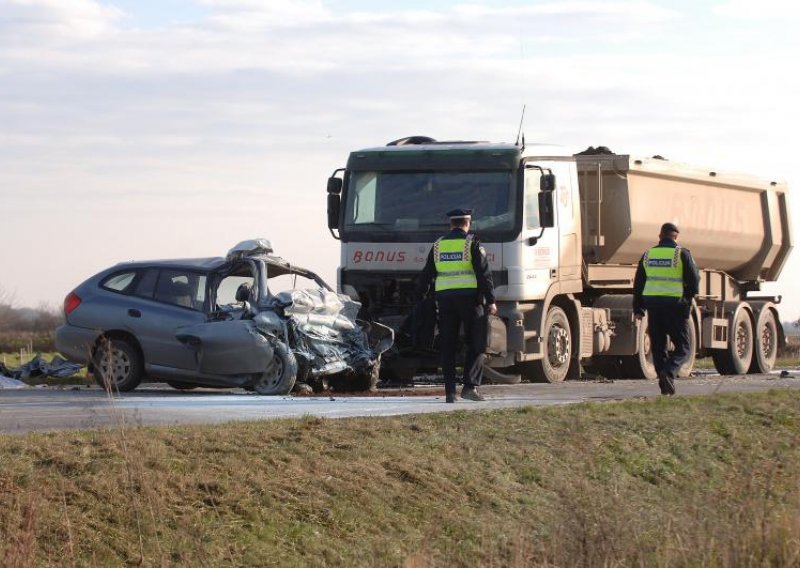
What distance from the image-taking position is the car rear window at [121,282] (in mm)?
18953

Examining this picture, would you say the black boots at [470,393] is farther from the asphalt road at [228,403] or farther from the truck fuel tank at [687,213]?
the truck fuel tank at [687,213]

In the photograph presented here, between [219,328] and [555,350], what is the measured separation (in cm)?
606

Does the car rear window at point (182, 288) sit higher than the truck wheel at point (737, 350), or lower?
higher

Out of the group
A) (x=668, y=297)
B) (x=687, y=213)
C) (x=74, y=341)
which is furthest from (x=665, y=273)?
(x=687, y=213)

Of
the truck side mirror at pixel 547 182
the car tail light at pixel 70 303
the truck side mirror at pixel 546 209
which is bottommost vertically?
the car tail light at pixel 70 303

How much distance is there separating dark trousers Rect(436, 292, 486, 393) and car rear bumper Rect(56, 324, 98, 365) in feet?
15.0

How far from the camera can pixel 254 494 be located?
10.6 meters

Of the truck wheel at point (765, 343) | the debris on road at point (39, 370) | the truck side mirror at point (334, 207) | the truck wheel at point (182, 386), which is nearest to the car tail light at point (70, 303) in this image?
the truck wheel at point (182, 386)

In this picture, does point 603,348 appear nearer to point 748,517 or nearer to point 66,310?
point 66,310

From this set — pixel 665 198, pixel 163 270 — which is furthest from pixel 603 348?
pixel 163 270

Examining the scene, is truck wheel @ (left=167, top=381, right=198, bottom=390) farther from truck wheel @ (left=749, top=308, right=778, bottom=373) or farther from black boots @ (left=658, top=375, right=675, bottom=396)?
truck wheel @ (left=749, top=308, right=778, bottom=373)

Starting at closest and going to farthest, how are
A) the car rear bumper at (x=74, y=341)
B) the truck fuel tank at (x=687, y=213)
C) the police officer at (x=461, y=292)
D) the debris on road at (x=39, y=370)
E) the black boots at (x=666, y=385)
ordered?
the police officer at (x=461, y=292)
the black boots at (x=666, y=385)
the car rear bumper at (x=74, y=341)
the debris on road at (x=39, y=370)
the truck fuel tank at (x=687, y=213)

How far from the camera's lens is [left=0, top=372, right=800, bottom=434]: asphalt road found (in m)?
13.7

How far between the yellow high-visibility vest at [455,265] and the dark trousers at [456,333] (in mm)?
105
